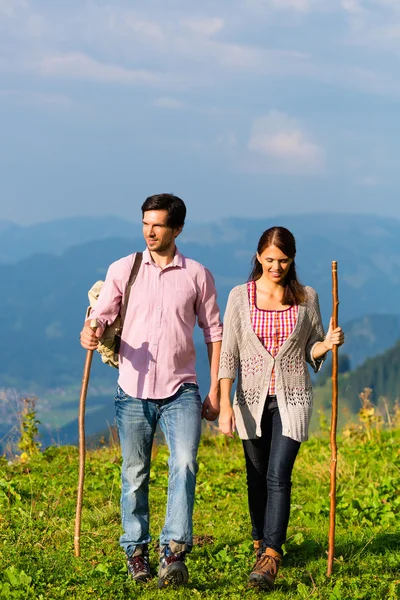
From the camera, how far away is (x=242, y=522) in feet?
25.9

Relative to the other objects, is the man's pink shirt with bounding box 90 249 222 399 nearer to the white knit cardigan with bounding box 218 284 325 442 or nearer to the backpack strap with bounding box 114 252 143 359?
the backpack strap with bounding box 114 252 143 359

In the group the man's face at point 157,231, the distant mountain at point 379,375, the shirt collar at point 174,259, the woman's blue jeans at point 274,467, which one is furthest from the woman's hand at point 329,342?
the distant mountain at point 379,375

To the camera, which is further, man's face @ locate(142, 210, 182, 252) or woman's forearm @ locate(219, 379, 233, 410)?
woman's forearm @ locate(219, 379, 233, 410)

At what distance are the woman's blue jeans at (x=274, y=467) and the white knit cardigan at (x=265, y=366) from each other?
0.26 ft

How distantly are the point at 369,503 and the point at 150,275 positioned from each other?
142 inches

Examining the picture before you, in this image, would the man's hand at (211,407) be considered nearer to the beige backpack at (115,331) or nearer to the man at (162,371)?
the man at (162,371)

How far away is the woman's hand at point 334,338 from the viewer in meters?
5.56

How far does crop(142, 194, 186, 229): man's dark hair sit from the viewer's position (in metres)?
5.67

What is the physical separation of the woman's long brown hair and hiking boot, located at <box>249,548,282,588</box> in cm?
166

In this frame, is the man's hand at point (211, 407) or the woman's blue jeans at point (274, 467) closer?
the woman's blue jeans at point (274, 467)

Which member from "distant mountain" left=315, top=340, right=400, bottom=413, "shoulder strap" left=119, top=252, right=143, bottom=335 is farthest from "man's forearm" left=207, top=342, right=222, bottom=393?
"distant mountain" left=315, top=340, right=400, bottom=413

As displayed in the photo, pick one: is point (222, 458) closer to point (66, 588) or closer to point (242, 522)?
point (242, 522)

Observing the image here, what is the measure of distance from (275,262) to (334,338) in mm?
636

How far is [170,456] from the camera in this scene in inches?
226
